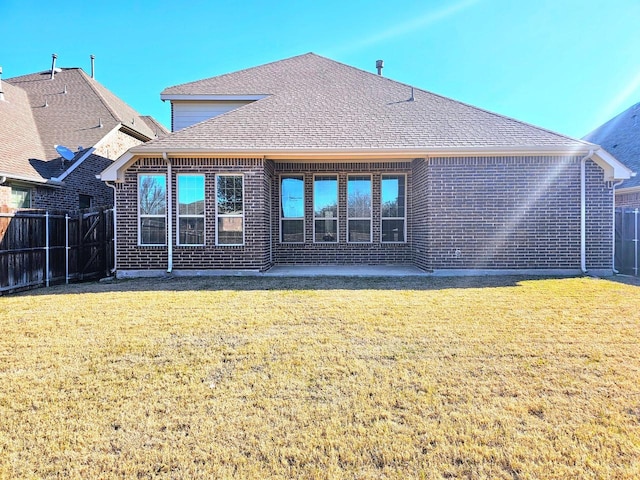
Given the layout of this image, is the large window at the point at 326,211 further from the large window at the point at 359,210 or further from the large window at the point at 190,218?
the large window at the point at 190,218

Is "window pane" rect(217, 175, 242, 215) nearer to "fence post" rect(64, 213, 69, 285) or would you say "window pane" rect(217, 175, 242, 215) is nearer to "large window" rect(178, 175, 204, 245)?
"large window" rect(178, 175, 204, 245)

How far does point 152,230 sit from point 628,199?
1566cm

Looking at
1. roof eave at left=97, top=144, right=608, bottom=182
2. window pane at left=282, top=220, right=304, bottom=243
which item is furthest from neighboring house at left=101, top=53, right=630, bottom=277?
window pane at left=282, top=220, right=304, bottom=243

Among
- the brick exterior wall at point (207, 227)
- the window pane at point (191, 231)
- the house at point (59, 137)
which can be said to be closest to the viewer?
the brick exterior wall at point (207, 227)

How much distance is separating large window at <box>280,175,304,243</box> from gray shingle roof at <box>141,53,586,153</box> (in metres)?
1.90

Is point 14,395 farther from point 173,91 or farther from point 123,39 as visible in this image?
point 123,39

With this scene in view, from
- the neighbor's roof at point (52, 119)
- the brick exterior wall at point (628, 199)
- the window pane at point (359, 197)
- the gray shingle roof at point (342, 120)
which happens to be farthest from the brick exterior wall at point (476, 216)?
the neighbor's roof at point (52, 119)

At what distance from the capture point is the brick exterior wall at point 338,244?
432 inches

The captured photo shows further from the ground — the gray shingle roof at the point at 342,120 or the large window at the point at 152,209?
the gray shingle roof at the point at 342,120

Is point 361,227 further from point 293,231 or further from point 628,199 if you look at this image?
point 628,199

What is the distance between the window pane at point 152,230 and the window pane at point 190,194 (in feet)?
2.09

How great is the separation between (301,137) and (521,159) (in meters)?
5.71

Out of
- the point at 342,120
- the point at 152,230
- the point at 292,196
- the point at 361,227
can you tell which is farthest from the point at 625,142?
the point at 152,230

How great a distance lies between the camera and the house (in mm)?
10672
